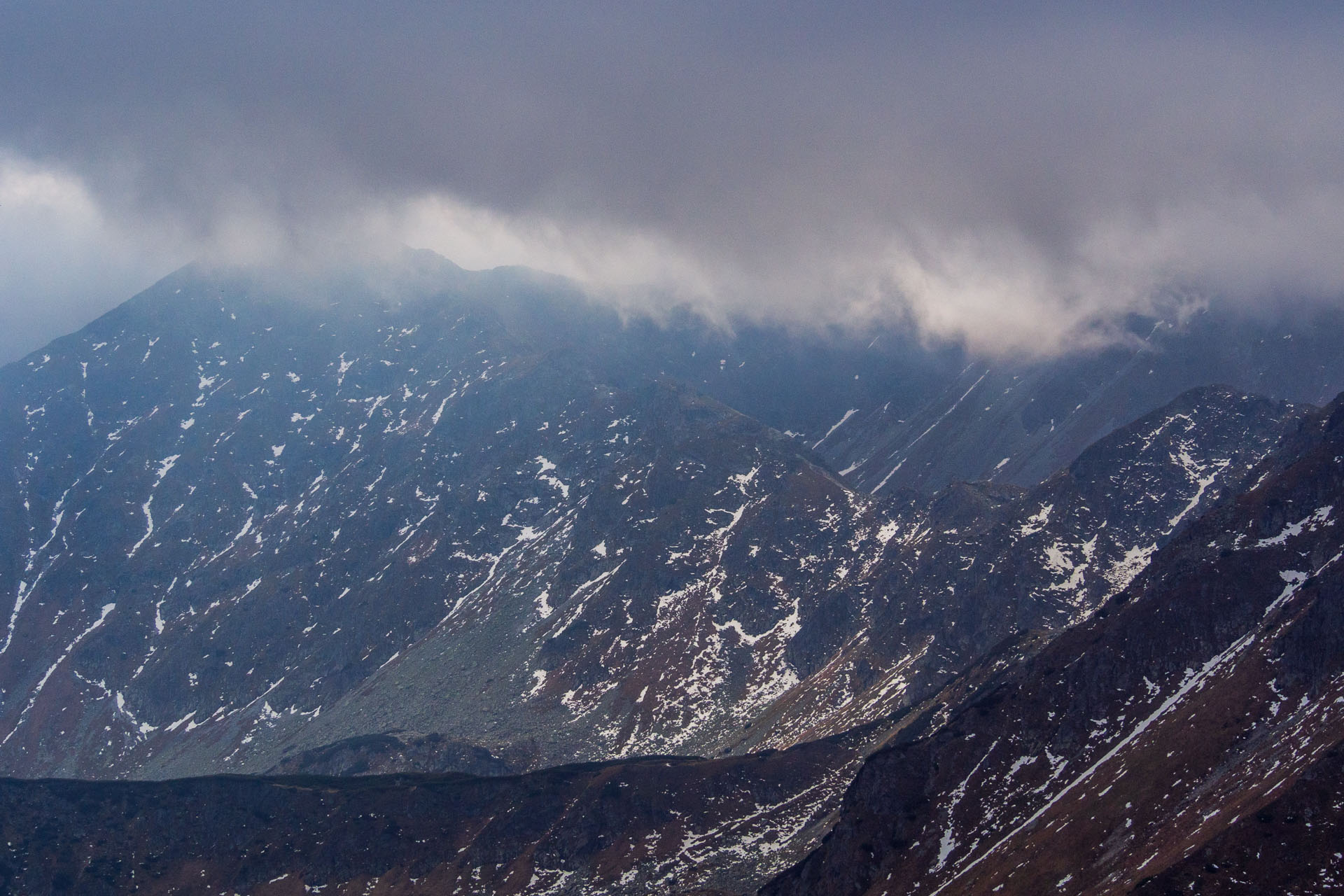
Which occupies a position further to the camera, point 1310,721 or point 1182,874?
point 1310,721

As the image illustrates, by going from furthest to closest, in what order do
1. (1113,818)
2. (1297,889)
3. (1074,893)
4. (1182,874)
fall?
(1113,818)
(1074,893)
(1182,874)
(1297,889)

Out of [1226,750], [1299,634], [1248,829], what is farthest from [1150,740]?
[1248,829]

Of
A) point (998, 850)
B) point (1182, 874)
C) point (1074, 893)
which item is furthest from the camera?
point (998, 850)

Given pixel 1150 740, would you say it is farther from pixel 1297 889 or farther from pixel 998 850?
pixel 1297 889

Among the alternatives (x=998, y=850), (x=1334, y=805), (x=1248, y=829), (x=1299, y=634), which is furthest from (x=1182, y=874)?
(x=1299, y=634)

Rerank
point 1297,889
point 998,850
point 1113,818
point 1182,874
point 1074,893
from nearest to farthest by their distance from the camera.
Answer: point 1297,889 → point 1182,874 → point 1074,893 → point 1113,818 → point 998,850

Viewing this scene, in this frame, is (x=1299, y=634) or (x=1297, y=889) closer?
(x=1297, y=889)

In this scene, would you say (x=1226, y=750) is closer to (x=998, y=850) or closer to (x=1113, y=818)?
(x=1113, y=818)

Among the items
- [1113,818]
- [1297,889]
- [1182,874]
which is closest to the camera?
[1297,889]
